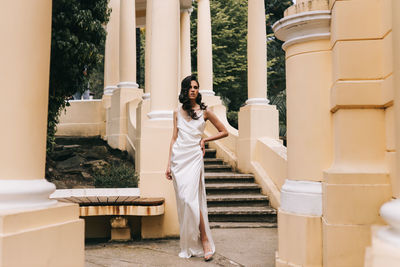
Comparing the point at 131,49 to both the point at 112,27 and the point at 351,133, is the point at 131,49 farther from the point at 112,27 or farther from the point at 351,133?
the point at 351,133

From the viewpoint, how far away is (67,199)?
5.74 metres

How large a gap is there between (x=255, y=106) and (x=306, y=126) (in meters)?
5.42

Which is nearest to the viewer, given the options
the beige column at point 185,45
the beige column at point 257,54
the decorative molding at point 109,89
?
the beige column at point 257,54

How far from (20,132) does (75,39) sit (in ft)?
23.5

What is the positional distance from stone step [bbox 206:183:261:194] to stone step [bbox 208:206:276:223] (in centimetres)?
91

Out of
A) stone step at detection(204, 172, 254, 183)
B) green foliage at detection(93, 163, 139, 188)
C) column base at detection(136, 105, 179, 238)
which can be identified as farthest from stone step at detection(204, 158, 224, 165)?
column base at detection(136, 105, 179, 238)

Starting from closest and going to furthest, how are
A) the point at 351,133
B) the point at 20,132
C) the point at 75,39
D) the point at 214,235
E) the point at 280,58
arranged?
the point at 20,132 → the point at 351,133 → the point at 214,235 → the point at 75,39 → the point at 280,58

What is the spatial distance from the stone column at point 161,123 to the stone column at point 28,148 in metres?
3.06

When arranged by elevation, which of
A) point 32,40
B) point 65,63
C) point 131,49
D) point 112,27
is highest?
point 112,27

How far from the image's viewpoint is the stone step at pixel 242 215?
7.22m

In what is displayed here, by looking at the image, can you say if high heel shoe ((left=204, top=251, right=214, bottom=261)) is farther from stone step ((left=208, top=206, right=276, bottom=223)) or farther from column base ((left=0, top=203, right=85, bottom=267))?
stone step ((left=208, top=206, right=276, bottom=223))

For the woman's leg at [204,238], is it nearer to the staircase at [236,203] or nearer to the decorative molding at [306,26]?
the staircase at [236,203]

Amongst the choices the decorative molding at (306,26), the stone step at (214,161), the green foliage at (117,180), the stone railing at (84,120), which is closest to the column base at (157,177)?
the decorative molding at (306,26)

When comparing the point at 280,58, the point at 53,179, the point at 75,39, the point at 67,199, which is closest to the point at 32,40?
the point at 67,199
